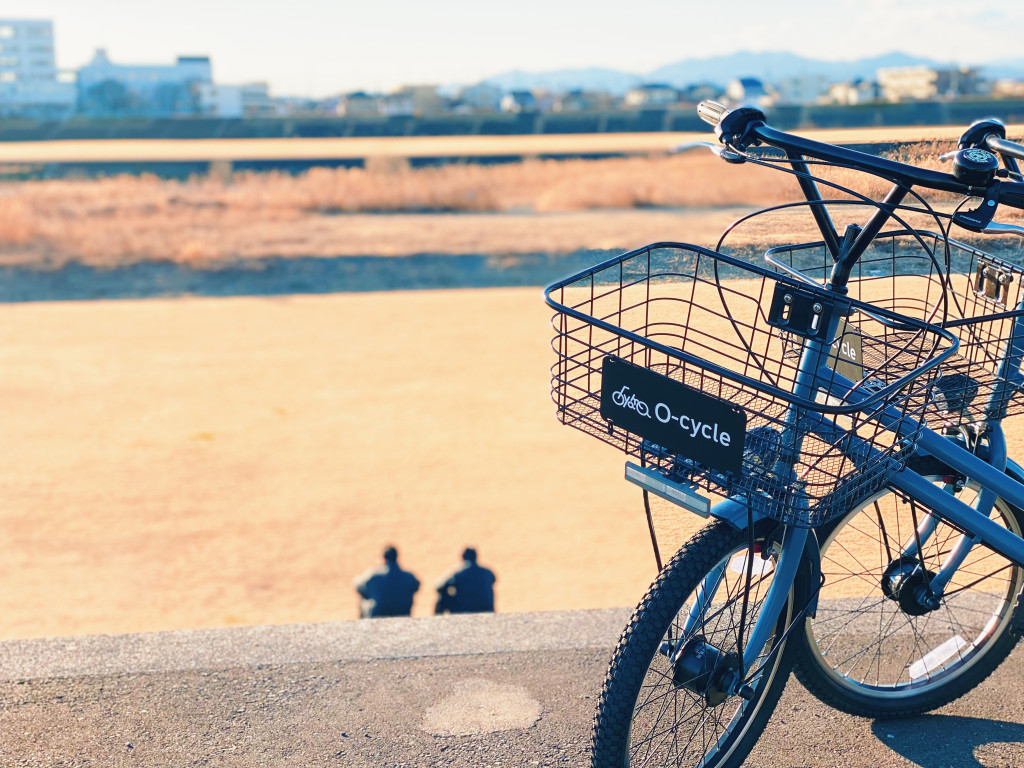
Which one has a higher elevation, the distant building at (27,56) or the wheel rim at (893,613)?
the distant building at (27,56)

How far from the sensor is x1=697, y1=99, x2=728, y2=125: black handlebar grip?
6.89 ft

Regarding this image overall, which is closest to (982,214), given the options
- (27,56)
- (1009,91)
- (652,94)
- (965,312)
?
(965,312)

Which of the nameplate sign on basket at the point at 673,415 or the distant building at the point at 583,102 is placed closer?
the nameplate sign on basket at the point at 673,415

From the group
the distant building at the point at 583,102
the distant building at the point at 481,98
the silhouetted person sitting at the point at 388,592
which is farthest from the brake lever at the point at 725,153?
the distant building at the point at 583,102

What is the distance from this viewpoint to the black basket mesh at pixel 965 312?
2.06 metres

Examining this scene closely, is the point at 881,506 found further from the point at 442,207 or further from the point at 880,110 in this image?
the point at 880,110

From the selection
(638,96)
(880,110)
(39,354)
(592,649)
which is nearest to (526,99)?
(638,96)

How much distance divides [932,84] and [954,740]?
105m

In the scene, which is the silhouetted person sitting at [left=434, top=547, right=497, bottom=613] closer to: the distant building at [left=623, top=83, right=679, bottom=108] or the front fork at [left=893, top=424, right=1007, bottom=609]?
the front fork at [left=893, top=424, right=1007, bottom=609]

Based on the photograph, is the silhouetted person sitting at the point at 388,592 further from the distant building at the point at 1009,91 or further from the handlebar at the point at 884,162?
the distant building at the point at 1009,91

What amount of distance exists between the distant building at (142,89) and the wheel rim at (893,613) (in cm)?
10035

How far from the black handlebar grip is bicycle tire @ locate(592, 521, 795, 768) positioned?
2.68ft

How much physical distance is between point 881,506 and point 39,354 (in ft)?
51.2

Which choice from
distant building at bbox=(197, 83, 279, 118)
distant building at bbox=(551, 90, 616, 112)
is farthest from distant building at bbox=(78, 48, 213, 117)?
distant building at bbox=(551, 90, 616, 112)
